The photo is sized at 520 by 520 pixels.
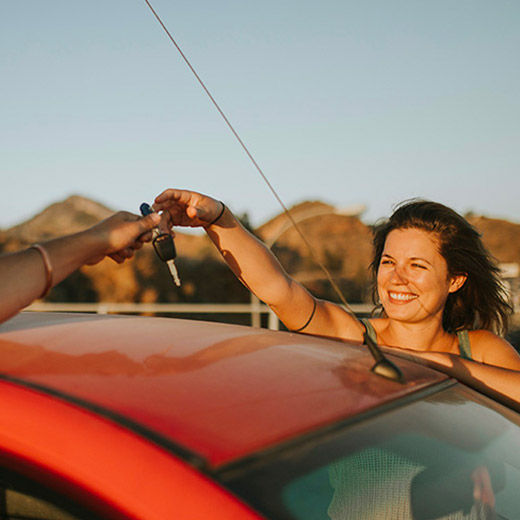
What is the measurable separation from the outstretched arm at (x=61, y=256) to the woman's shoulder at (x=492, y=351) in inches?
61.8

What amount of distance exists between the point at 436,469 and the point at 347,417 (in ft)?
1.22

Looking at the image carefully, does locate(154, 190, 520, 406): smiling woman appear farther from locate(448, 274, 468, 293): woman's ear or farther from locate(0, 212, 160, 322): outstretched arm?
locate(0, 212, 160, 322): outstretched arm

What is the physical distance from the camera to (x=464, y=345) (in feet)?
8.61

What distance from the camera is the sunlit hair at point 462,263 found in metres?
2.69

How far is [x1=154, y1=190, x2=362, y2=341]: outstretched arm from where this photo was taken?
2.21 m

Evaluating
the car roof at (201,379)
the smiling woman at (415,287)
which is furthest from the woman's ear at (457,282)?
the car roof at (201,379)

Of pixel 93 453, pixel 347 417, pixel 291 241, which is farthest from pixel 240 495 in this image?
pixel 291 241

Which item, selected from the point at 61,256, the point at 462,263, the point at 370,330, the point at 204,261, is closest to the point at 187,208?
the point at 61,256

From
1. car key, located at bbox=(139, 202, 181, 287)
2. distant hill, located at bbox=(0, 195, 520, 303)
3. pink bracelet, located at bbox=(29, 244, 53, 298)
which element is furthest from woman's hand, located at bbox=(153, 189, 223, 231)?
distant hill, located at bbox=(0, 195, 520, 303)

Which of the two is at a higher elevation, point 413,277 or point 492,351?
point 413,277

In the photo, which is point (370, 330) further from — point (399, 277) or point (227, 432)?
point (227, 432)

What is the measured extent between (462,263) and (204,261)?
110 feet

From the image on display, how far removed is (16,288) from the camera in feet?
3.75

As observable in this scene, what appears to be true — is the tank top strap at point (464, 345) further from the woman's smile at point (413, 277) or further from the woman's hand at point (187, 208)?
the woman's hand at point (187, 208)
